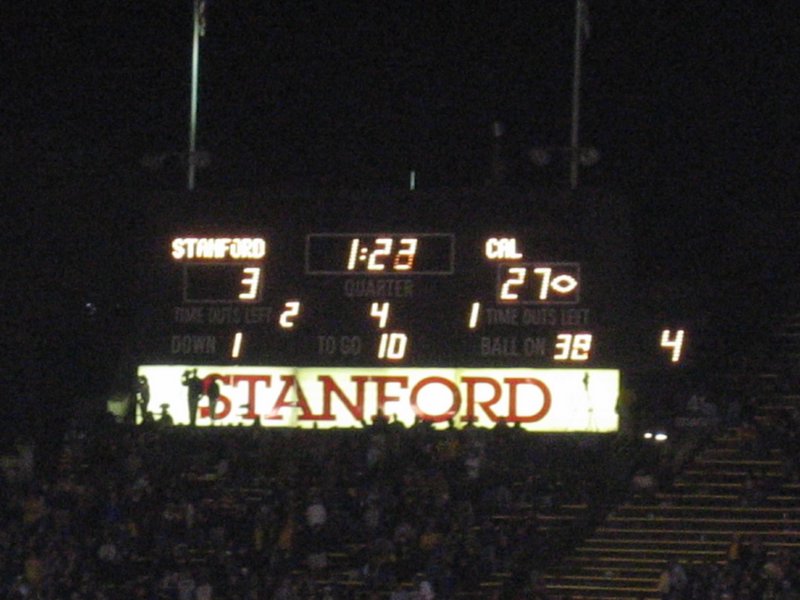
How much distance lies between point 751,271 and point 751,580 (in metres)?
8.61

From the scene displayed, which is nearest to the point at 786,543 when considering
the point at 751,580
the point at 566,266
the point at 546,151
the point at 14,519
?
the point at 751,580

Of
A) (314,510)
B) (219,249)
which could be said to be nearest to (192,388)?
(219,249)

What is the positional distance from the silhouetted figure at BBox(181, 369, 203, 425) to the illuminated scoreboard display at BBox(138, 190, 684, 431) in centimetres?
4

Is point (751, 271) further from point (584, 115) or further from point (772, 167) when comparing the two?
point (584, 115)

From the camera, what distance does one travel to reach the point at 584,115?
4441cm

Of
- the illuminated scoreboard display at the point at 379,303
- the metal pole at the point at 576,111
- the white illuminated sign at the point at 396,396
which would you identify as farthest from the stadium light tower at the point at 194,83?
the metal pole at the point at 576,111

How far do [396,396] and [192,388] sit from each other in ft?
8.56

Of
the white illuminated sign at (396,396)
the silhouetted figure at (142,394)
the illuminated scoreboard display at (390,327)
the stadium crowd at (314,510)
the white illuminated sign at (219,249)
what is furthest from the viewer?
the silhouetted figure at (142,394)

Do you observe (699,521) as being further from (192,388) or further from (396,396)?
(192,388)

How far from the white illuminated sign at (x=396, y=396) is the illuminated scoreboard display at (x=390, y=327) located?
18 mm

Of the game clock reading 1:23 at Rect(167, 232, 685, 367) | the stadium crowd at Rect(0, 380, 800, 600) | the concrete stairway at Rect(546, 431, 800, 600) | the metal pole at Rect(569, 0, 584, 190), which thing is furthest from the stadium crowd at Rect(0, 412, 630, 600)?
the metal pole at Rect(569, 0, 584, 190)

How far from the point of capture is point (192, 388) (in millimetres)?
28891

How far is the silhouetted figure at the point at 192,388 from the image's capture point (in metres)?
28.9

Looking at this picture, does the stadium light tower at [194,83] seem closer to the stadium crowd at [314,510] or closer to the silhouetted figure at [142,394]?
the silhouetted figure at [142,394]
